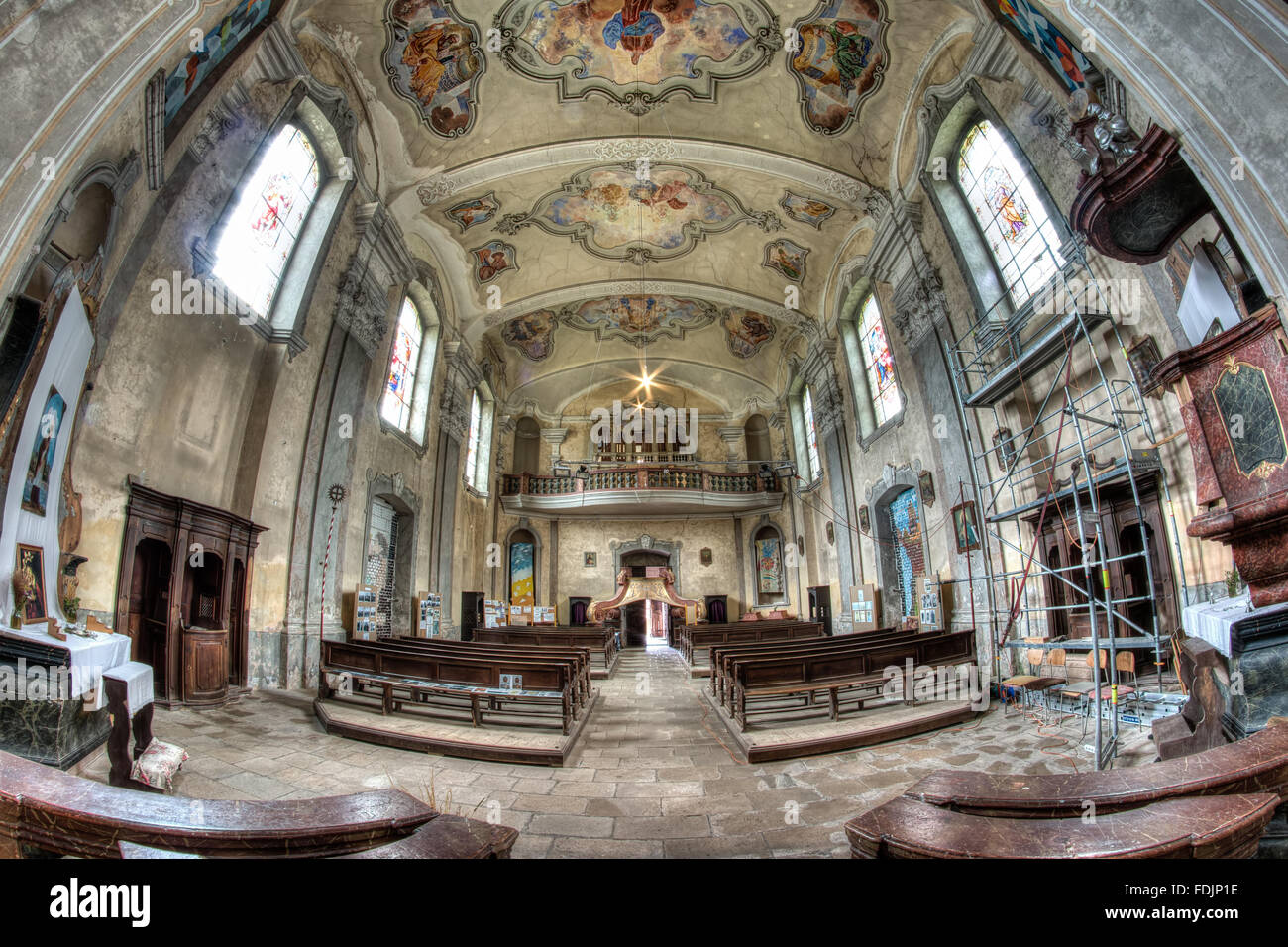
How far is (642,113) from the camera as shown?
10.8 m

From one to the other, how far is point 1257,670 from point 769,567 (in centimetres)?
1557

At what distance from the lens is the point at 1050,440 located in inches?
296

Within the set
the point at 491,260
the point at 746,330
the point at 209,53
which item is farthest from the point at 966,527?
the point at 491,260

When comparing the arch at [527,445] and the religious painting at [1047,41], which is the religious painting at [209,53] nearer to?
the religious painting at [1047,41]

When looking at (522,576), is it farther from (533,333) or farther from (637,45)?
(637,45)

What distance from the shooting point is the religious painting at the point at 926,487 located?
9.80 meters

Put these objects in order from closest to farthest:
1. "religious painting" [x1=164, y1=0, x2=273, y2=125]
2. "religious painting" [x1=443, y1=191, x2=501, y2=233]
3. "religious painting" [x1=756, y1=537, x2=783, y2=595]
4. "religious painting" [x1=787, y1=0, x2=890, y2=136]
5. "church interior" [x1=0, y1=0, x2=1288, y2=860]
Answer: "church interior" [x1=0, y1=0, x2=1288, y2=860] < "religious painting" [x1=164, y1=0, x2=273, y2=125] < "religious painting" [x1=787, y1=0, x2=890, y2=136] < "religious painting" [x1=443, y1=191, x2=501, y2=233] < "religious painting" [x1=756, y1=537, x2=783, y2=595]

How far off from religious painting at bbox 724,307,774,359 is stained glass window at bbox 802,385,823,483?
234cm

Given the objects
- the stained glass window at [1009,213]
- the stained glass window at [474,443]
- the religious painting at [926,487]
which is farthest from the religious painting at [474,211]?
the religious painting at [926,487]

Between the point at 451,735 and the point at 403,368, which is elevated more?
the point at 403,368

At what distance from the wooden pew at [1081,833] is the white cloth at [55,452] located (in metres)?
5.45

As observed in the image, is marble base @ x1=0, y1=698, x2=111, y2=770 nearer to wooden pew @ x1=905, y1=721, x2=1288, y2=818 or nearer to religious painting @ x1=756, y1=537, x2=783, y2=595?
wooden pew @ x1=905, y1=721, x2=1288, y2=818

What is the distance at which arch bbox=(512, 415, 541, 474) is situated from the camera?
1930 centimetres

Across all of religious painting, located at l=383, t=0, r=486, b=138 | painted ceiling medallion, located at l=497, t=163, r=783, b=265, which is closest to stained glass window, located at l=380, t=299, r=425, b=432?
painted ceiling medallion, located at l=497, t=163, r=783, b=265
